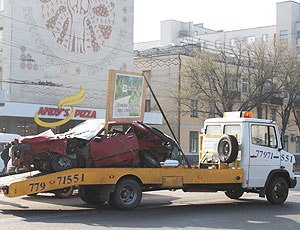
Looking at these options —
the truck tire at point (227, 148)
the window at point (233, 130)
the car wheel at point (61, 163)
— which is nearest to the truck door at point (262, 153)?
the window at point (233, 130)

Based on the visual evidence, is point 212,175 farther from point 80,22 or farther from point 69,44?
point 80,22

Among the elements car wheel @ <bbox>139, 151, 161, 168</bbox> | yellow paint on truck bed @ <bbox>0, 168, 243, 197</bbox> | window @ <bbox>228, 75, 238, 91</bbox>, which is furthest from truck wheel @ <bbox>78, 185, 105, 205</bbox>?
window @ <bbox>228, 75, 238, 91</bbox>

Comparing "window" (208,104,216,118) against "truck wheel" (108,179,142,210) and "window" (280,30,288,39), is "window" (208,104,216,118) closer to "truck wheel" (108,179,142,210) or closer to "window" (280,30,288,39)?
"window" (280,30,288,39)

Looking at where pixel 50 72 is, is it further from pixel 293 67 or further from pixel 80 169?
pixel 80 169

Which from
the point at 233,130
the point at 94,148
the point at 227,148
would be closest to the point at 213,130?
the point at 233,130

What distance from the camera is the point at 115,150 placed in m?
12.9

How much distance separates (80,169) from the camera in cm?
1192

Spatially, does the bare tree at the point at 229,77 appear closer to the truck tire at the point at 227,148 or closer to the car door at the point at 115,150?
the truck tire at the point at 227,148

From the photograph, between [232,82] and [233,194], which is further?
[232,82]

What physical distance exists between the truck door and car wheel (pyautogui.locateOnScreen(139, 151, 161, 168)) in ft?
8.84

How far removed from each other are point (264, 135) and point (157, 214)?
13.9 feet

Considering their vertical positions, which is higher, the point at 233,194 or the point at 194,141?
the point at 194,141

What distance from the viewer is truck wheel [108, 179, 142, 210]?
492 inches

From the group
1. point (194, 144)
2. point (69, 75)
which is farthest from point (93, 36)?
point (194, 144)
